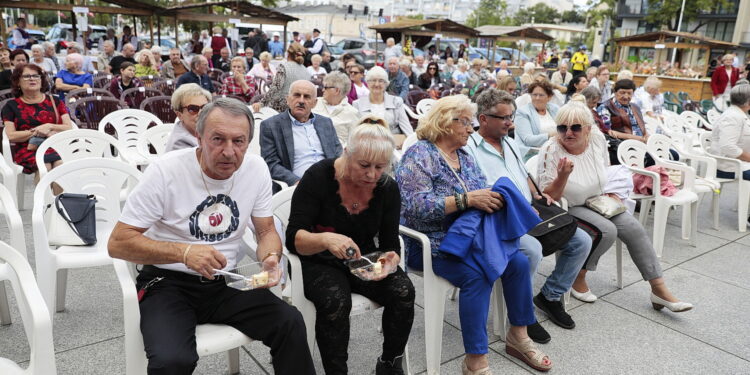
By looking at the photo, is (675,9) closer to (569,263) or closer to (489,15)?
(489,15)

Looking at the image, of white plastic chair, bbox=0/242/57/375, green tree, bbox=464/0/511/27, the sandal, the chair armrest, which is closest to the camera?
white plastic chair, bbox=0/242/57/375

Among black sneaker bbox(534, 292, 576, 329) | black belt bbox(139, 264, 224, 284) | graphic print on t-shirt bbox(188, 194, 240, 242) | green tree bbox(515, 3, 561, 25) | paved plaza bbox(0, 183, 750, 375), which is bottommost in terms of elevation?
paved plaza bbox(0, 183, 750, 375)

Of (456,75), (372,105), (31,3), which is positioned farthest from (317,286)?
(31,3)

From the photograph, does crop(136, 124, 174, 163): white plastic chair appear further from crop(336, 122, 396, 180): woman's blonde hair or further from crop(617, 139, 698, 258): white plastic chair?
crop(617, 139, 698, 258): white plastic chair

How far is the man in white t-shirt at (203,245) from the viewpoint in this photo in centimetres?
196

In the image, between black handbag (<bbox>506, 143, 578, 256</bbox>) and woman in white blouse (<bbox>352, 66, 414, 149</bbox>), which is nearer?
black handbag (<bbox>506, 143, 578, 256</bbox>)

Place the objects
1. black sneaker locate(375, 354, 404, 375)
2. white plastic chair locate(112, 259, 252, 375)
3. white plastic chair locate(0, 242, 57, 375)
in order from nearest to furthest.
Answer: white plastic chair locate(0, 242, 57, 375) → white plastic chair locate(112, 259, 252, 375) → black sneaker locate(375, 354, 404, 375)

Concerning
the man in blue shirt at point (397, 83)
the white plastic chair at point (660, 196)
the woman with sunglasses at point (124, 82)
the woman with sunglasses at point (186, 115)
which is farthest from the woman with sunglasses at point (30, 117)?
the man in blue shirt at point (397, 83)

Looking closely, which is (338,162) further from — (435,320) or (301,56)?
(301,56)

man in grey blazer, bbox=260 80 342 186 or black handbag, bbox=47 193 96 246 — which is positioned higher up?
man in grey blazer, bbox=260 80 342 186

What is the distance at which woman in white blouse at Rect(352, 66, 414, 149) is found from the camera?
18.6 ft

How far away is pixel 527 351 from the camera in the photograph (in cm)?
281

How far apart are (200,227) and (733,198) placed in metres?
6.97

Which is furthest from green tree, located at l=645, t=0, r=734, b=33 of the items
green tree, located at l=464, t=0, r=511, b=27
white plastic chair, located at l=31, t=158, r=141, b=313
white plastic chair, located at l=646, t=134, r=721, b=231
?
white plastic chair, located at l=31, t=158, r=141, b=313
